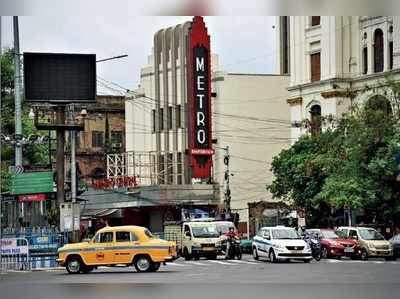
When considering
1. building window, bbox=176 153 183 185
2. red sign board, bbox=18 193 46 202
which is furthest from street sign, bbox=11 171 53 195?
building window, bbox=176 153 183 185

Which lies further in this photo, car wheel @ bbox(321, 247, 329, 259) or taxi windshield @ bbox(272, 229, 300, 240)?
car wheel @ bbox(321, 247, 329, 259)

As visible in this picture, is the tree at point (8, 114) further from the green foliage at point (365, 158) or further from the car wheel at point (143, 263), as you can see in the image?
the green foliage at point (365, 158)

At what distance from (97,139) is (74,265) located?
47287 millimetres

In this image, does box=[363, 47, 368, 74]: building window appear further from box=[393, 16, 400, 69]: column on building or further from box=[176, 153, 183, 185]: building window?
box=[176, 153, 183, 185]: building window

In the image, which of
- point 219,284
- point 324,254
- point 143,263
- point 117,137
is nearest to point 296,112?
point 117,137

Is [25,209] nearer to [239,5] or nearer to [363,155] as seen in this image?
[363,155]

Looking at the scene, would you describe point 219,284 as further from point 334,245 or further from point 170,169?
point 170,169

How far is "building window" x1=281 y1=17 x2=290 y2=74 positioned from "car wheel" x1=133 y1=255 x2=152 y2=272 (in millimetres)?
35923

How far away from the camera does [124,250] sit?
27.9 meters

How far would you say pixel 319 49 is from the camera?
5638 centimetres

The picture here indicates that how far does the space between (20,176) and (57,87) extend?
603cm

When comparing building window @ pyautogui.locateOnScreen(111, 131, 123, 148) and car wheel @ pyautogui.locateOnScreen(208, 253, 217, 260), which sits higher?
building window @ pyautogui.locateOnScreen(111, 131, 123, 148)

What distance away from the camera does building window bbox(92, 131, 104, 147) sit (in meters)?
74.8

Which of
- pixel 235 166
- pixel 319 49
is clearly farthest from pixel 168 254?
pixel 235 166
